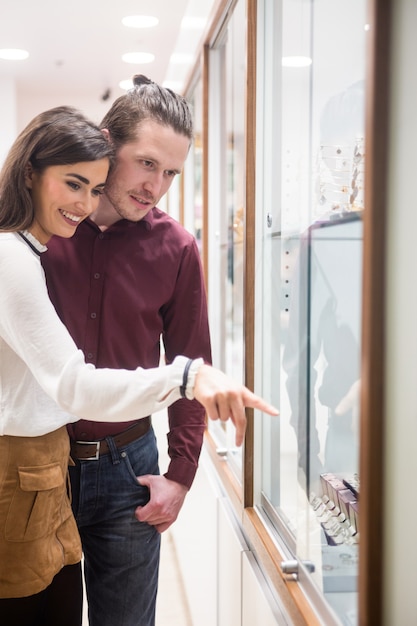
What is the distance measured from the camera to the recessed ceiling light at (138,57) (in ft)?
15.1

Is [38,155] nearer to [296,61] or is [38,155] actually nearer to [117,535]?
[296,61]

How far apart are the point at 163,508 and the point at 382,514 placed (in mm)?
860

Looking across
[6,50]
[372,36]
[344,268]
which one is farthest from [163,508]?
[6,50]

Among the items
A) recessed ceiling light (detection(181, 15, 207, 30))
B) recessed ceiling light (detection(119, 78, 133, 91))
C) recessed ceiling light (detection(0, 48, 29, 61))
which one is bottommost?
recessed ceiling light (detection(181, 15, 207, 30))

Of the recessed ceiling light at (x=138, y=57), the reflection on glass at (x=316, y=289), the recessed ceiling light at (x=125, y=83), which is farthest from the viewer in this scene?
the recessed ceiling light at (x=125, y=83)

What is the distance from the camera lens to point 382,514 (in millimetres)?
899

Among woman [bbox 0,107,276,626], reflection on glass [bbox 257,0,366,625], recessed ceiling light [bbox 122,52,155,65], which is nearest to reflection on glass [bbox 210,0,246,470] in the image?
reflection on glass [bbox 257,0,366,625]

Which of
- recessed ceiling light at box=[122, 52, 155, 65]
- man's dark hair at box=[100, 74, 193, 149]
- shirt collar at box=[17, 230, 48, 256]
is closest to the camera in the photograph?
shirt collar at box=[17, 230, 48, 256]

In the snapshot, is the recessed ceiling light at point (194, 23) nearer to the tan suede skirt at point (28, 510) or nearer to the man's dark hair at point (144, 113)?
the man's dark hair at point (144, 113)

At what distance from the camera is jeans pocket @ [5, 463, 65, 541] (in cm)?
133

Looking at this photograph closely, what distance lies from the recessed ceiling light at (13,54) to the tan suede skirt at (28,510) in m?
3.80

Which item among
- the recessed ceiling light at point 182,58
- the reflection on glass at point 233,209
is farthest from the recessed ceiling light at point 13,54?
the reflection on glass at point 233,209

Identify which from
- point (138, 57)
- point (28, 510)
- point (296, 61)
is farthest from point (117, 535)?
point (138, 57)

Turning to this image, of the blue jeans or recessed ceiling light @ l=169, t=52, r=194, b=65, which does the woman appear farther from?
recessed ceiling light @ l=169, t=52, r=194, b=65
